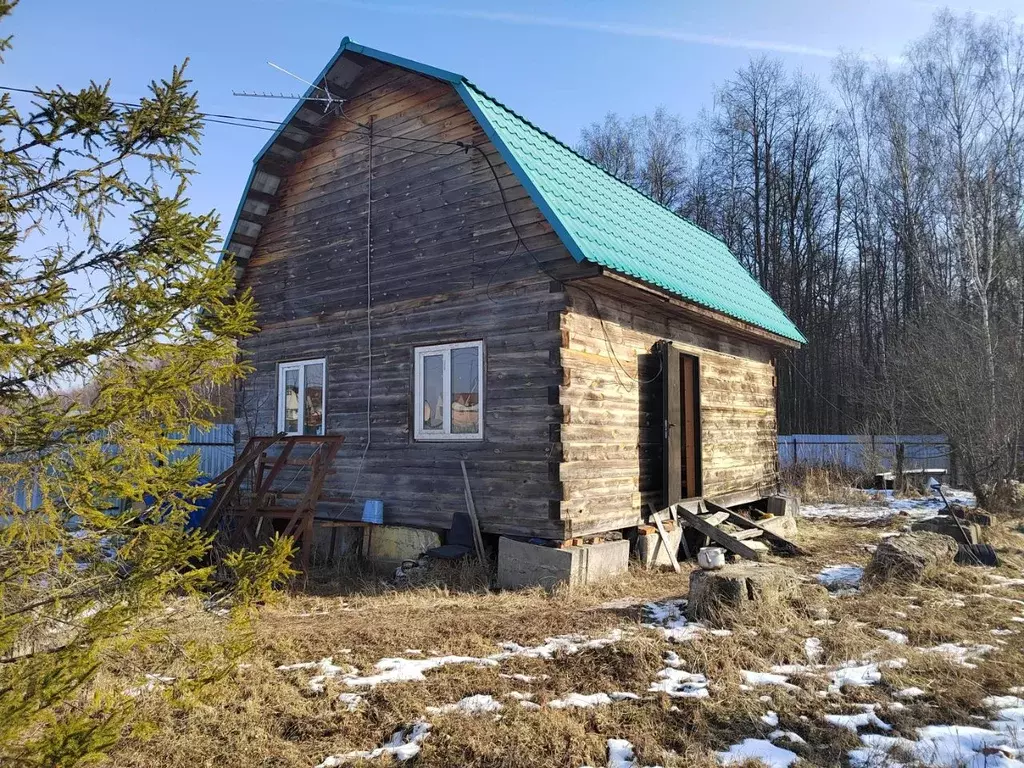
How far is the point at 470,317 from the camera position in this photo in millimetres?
9336

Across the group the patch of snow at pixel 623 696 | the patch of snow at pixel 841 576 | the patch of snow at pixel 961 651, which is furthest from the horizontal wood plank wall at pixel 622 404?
the patch of snow at pixel 961 651

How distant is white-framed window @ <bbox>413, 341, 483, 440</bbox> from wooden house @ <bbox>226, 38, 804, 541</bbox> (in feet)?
Result: 0.09

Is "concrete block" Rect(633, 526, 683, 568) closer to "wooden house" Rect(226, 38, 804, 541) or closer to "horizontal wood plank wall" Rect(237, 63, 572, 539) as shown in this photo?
"wooden house" Rect(226, 38, 804, 541)

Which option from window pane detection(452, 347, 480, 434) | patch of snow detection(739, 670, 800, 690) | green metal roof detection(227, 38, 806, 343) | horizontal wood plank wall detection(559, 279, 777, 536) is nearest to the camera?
patch of snow detection(739, 670, 800, 690)

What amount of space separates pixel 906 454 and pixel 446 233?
20.2 m

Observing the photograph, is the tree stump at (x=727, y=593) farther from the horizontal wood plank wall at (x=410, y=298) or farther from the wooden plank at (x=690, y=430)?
the wooden plank at (x=690, y=430)

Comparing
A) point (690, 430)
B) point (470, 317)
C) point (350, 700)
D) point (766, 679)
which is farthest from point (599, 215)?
point (350, 700)

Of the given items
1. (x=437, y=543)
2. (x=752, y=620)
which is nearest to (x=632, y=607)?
(x=752, y=620)

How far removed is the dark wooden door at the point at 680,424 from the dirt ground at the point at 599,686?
293 centimetres

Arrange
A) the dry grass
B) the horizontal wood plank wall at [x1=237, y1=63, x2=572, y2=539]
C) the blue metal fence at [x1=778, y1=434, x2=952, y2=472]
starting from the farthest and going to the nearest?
1. the blue metal fence at [x1=778, y1=434, x2=952, y2=472]
2. the dry grass
3. the horizontal wood plank wall at [x1=237, y1=63, x2=572, y2=539]

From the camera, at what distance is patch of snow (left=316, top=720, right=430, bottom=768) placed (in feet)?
12.6

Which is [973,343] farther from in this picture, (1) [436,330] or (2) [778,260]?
(1) [436,330]

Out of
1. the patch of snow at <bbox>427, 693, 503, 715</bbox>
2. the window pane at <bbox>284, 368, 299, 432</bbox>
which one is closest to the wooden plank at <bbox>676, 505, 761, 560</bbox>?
the patch of snow at <bbox>427, 693, 503, 715</bbox>

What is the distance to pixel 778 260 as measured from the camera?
32.1 m
